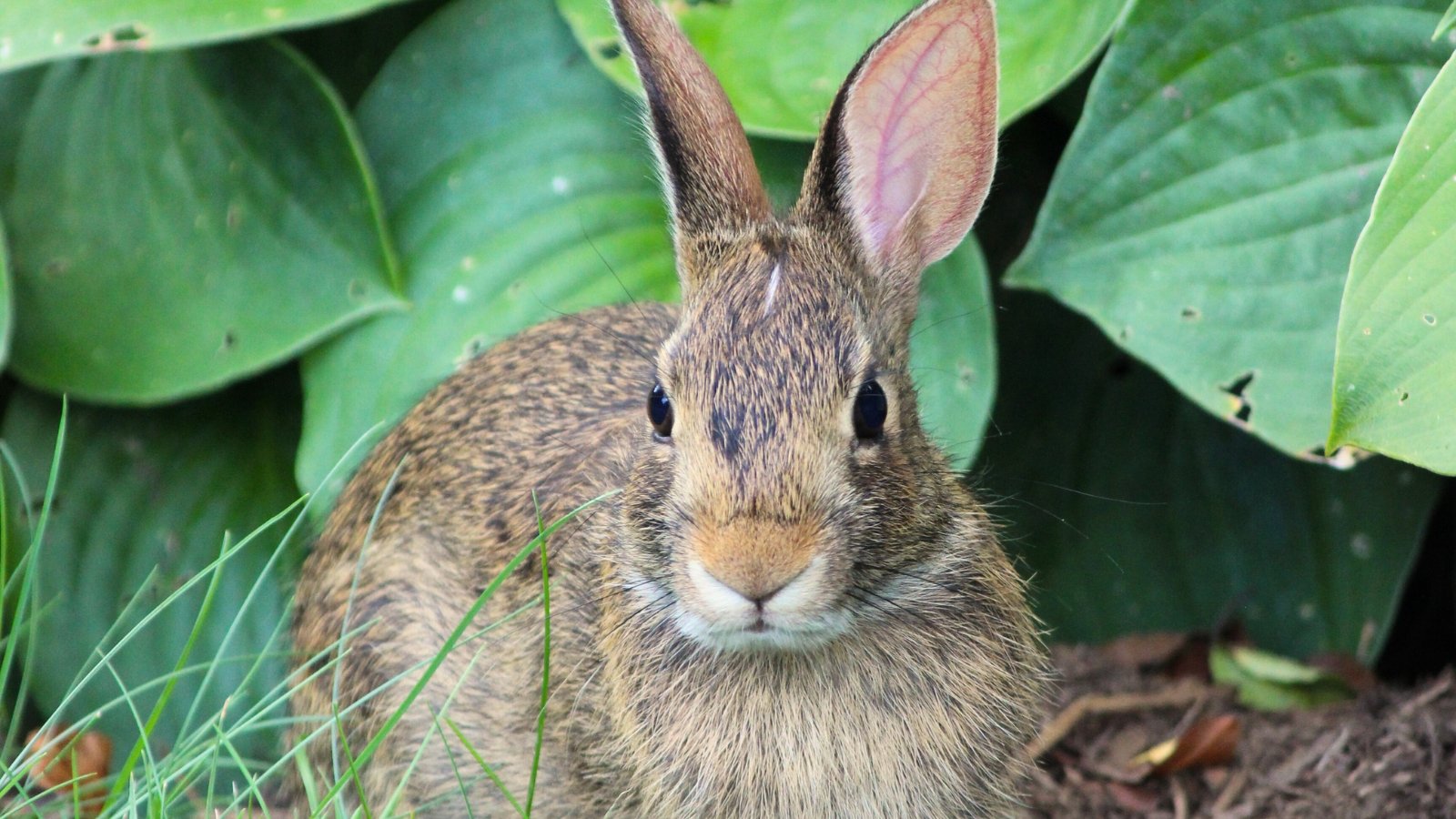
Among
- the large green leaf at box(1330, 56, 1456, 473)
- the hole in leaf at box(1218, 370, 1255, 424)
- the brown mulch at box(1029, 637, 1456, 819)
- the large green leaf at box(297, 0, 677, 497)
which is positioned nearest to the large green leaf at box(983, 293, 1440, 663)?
the brown mulch at box(1029, 637, 1456, 819)

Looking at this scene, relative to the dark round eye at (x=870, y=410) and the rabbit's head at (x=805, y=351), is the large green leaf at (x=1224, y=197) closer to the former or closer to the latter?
the rabbit's head at (x=805, y=351)

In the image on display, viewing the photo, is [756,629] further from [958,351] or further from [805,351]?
[958,351]

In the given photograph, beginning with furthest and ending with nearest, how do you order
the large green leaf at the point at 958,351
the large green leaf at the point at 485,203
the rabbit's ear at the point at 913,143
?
the large green leaf at the point at 485,203
the large green leaf at the point at 958,351
the rabbit's ear at the point at 913,143

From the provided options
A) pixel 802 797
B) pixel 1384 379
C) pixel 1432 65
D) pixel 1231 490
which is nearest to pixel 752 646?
pixel 802 797

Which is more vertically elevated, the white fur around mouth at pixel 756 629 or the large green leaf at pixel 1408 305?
the large green leaf at pixel 1408 305

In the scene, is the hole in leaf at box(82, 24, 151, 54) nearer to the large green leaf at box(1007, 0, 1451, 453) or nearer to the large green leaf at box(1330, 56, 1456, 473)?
the large green leaf at box(1007, 0, 1451, 453)

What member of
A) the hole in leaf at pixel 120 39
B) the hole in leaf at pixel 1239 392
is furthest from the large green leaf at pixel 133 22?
the hole in leaf at pixel 1239 392

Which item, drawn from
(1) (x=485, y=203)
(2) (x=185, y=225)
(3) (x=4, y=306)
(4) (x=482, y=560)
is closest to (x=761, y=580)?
(4) (x=482, y=560)
